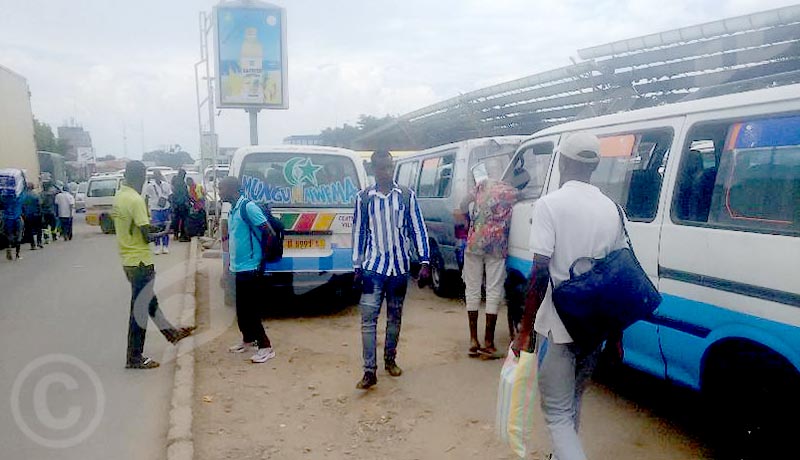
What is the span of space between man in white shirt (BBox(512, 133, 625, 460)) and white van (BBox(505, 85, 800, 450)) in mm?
746

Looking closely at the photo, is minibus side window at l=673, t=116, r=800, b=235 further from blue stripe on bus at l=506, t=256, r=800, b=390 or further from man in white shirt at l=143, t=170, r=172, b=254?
man in white shirt at l=143, t=170, r=172, b=254

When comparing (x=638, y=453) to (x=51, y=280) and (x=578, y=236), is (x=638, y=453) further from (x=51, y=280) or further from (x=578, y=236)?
(x=51, y=280)

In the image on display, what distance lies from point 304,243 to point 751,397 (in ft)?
16.1

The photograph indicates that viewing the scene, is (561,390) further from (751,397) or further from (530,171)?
(530,171)

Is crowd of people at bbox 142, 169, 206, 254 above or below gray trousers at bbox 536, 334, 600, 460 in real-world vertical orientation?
below

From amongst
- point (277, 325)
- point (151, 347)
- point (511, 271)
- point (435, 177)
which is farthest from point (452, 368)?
point (435, 177)

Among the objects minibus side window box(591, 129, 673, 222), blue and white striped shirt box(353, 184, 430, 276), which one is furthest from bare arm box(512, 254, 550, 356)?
blue and white striped shirt box(353, 184, 430, 276)

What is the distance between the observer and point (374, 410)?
4.63m

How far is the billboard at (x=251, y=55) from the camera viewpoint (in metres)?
15.2

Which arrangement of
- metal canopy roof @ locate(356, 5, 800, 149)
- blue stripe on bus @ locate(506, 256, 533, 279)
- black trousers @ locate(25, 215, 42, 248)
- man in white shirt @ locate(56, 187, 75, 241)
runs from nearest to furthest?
blue stripe on bus @ locate(506, 256, 533, 279), metal canopy roof @ locate(356, 5, 800, 149), black trousers @ locate(25, 215, 42, 248), man in white shirt @ locate(56, 187, 75, 241)

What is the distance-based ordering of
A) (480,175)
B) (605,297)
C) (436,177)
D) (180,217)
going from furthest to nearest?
(180,217)
(436,177)
(480,175)
(605,297)

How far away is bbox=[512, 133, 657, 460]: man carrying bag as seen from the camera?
2.95m

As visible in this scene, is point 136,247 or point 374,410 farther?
point 136,247

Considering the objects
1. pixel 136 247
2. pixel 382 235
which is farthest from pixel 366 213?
pixel 136 247
